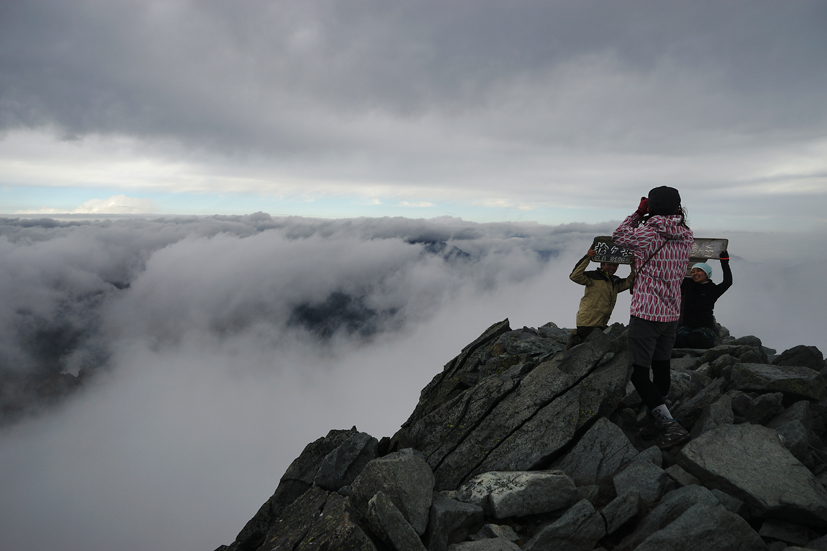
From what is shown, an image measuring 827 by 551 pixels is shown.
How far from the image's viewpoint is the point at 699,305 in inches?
538

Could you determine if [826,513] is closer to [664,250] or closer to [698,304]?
[664,250]

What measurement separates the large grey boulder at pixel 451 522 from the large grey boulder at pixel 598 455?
2507 millimetres

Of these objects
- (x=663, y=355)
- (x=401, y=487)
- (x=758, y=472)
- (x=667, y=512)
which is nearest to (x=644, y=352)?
(x=663, y=355)

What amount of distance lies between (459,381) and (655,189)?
32.5 ft

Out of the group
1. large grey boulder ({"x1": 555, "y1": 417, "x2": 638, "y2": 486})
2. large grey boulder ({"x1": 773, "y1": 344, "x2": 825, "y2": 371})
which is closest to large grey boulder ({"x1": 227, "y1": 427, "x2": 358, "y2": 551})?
large grey boulder ({"x1": 555, "y1": 417, "x2": 638, "y2": 486})

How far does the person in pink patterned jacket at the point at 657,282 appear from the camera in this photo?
7.60 meters

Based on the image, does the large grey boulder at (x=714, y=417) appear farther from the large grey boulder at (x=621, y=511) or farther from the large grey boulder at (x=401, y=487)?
the large grey boulder at (x=401, y=487)

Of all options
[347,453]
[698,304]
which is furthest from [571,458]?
[698,304]

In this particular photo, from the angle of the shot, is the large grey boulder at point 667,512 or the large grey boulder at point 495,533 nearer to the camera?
A: the large grey boulder at point 667,512

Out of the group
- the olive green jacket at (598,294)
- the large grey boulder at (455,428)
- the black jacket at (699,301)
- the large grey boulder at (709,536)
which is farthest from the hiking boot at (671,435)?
the black jacket at (699,301)

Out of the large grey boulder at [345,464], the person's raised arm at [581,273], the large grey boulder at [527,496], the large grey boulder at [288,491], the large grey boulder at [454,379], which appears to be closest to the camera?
the large grey boulder at [527,496]

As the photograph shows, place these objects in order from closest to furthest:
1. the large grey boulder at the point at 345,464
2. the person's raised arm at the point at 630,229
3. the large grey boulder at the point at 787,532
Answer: the large grey boulder at the point at 787,532 < the person's raised arm at the point at 630,229 < the large grey boulder at the point at 345,464

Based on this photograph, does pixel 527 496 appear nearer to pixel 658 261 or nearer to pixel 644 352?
pixel 644 352

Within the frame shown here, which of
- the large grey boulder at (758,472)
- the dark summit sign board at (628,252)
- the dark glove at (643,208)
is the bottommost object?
the large grey boulder at (758,472)
